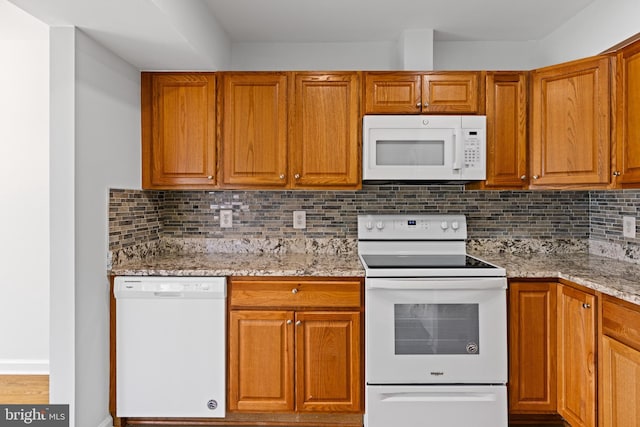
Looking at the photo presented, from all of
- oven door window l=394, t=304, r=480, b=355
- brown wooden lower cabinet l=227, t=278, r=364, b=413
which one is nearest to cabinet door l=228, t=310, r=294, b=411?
brown wooden lower cabinet l=227, t=278, r=364, b=413

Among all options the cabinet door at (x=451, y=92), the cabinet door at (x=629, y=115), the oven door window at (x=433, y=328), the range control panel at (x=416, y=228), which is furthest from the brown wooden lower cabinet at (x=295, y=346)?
the cabinet door at (x=629, y=115)

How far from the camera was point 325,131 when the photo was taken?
2580mm

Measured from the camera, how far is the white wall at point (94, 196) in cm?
199

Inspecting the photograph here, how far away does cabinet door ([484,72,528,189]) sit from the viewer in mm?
2537

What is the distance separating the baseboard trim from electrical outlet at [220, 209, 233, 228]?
1545mm

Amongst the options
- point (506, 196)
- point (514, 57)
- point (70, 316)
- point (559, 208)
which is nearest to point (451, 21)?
point (514, 57)

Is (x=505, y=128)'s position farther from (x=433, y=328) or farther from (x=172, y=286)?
(x=172, y=286)

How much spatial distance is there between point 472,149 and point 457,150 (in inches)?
3.5

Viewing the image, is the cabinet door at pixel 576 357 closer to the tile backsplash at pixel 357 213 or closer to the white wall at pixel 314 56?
the tile backsplash at pixel 357 213

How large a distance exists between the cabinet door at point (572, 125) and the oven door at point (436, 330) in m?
0.73

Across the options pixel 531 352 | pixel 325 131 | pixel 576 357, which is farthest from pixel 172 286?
pixel 576 357

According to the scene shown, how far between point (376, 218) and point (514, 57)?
4.74 feet

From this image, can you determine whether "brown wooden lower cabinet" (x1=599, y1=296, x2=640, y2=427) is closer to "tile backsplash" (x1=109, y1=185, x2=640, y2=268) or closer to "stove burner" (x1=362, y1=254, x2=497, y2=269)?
"stove burner" (x1=362, y1=254, x2=497, y2=269)

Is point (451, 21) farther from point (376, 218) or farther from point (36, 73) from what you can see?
point (36, 73)
